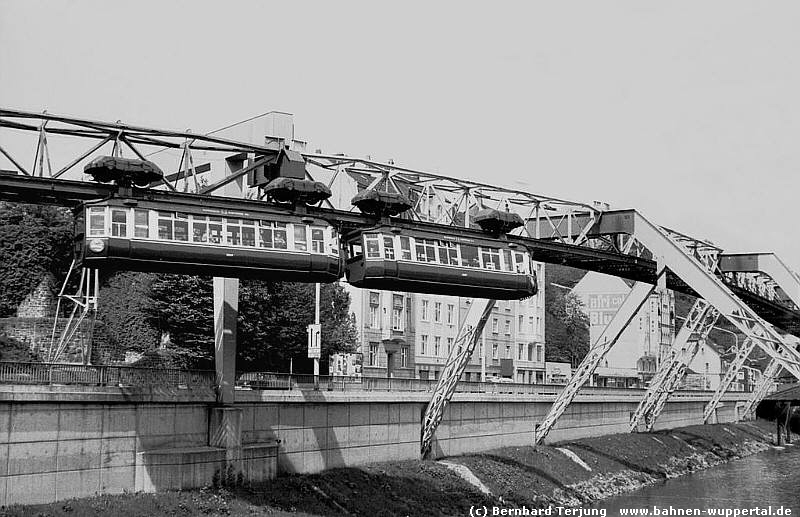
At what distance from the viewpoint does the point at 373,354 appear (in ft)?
327

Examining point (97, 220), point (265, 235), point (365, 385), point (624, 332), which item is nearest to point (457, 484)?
point (365, 385)

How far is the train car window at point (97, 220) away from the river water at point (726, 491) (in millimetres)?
32100

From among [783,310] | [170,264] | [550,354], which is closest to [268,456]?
[170,264]

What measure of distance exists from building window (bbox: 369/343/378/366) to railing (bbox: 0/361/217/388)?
57.4m

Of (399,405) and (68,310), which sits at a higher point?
(68,310)

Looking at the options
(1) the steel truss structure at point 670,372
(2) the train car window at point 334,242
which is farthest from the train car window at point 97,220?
(1) the steel truss structure at point 670,372

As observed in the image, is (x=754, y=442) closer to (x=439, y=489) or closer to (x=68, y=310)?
(x=439, y=489)

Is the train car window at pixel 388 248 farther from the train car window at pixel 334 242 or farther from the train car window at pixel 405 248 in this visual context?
the train car window at pixel 334 242

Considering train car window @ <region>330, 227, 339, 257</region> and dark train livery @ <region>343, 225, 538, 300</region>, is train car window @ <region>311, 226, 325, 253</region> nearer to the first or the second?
train car window @ <region>330, 227, 339, 257</region>

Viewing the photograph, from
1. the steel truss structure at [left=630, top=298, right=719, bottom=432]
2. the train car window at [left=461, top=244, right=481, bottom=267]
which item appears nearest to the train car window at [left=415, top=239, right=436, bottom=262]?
the train car window at [left=461, top=244, right=481, bottom=267]

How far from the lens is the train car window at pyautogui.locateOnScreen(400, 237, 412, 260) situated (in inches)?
1591

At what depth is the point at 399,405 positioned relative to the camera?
53281 mm

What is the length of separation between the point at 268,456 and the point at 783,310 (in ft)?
210

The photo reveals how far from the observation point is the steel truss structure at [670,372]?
78312 millimetres
